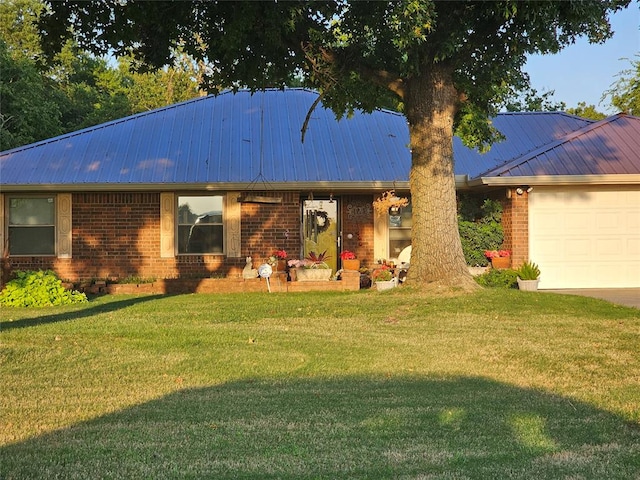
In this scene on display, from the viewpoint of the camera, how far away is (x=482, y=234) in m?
17.4

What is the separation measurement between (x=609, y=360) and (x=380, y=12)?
6.76 meters

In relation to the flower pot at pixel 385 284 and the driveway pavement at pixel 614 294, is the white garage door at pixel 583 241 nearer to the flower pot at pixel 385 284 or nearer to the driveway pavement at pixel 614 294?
the driveway pavement at pixel 614 294

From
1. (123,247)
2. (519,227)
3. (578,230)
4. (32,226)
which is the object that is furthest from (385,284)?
(32,226)

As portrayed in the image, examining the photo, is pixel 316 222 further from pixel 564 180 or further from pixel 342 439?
pixel 342 439

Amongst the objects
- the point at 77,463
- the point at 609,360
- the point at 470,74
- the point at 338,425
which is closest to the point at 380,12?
the point at 470,74

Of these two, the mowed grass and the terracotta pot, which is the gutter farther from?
the mowed grass

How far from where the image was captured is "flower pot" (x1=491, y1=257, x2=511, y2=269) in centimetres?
1684

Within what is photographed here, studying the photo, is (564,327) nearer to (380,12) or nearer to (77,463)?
(380,12)

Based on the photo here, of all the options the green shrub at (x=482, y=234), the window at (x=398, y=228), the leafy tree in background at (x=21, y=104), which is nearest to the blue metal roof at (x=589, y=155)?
the green shrub at (x=482, y=234)

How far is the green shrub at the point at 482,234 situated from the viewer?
680 inches

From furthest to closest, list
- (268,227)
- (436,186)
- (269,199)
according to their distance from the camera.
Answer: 1. (268,227)
2. (269,199)
3. (436,186)

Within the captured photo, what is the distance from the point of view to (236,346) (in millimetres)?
9141

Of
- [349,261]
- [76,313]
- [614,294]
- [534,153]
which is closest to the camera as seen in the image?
[76,313]

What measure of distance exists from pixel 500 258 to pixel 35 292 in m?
9.53
